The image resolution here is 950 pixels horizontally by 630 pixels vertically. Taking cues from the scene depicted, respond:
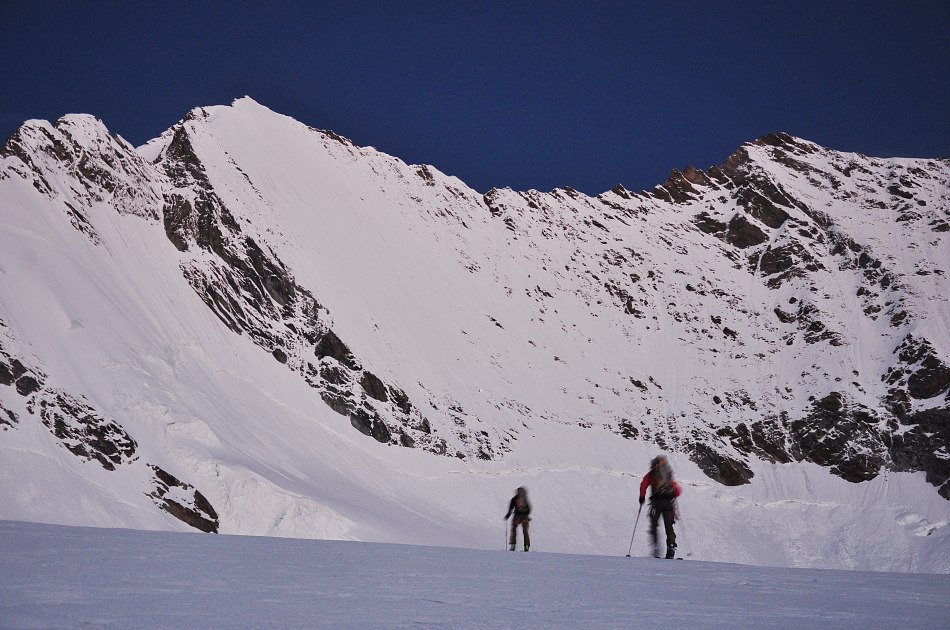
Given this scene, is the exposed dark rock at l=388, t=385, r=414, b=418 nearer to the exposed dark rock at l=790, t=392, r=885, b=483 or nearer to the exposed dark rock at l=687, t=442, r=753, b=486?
the exposed dark rock at l=687, t=442, r=753, b=486

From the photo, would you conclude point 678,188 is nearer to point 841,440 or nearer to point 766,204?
point 766,204

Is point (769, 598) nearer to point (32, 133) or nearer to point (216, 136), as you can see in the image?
point (32, 133)

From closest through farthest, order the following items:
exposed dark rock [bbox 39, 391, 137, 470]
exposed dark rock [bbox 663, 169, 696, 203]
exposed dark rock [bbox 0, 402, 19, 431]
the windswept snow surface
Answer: the windswept snow surface
exposed dark rock [bbox 0, 402, 19, 431]
exposed dark rock [bbox 39, 391, 137, 470]
exposed dark rock [bbox 663, 169, 696, 203]

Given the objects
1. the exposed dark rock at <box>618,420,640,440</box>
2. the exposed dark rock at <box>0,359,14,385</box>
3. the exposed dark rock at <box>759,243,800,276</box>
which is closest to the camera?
the exposed dark rock at <box>0,359,14,385</box>

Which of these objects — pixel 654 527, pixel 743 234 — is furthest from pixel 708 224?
pixel 654 527

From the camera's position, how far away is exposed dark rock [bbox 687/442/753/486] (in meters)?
91.4

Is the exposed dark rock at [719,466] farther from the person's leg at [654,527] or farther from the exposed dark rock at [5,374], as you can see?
the person's leg at [654,527]

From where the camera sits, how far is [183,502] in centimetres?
4688

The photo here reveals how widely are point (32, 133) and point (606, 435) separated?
203ft

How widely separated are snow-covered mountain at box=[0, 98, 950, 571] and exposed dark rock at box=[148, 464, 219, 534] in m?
0.19

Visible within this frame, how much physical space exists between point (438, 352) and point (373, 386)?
520 inches

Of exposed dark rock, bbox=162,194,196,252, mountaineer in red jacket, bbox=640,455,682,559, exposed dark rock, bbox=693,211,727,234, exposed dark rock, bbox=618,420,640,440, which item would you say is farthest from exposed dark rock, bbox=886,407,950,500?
mountaineer in red jacket, bbox=640,455,682,559

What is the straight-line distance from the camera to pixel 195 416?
5509cm

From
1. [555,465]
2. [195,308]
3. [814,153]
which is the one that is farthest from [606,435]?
[814,153]
